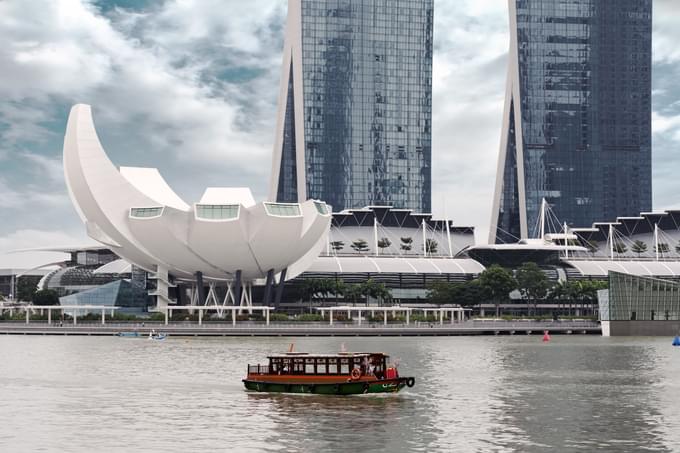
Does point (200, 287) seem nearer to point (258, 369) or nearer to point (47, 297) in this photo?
point (47, 297)

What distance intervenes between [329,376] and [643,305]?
7797cm

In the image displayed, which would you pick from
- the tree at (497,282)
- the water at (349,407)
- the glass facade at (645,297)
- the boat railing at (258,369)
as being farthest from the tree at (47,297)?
the boat railing at (258,369)

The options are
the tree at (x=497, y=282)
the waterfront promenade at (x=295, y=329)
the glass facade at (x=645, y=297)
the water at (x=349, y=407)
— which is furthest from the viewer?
the tree at (x=497, y=282)

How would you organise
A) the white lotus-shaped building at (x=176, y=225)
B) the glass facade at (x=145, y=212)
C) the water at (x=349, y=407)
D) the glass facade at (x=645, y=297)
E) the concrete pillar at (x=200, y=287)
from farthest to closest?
the concrete pillar at (x=200, y=287), the glass facade at (x=145, y=212), the white lotus-shaped building at (x=176, y=225), the glass facade at (x=645, y=297), the water at (x=349, y=407)

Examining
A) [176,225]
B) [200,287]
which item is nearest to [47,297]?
[200,287]

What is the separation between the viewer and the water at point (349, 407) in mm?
41844

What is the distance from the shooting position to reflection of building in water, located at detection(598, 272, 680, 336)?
126625 millimetres

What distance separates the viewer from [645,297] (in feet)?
415

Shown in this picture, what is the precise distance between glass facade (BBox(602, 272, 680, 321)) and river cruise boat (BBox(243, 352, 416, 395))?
72.5 m

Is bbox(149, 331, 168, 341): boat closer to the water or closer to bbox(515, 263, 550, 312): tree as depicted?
the water

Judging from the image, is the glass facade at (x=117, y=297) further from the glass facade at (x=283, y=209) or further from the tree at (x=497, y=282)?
the tree at (x=497, y=282)

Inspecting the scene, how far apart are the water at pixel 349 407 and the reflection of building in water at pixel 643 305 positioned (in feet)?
134

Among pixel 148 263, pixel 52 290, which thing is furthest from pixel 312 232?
pixel 52 290

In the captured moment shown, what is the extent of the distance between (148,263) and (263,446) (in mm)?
109812
